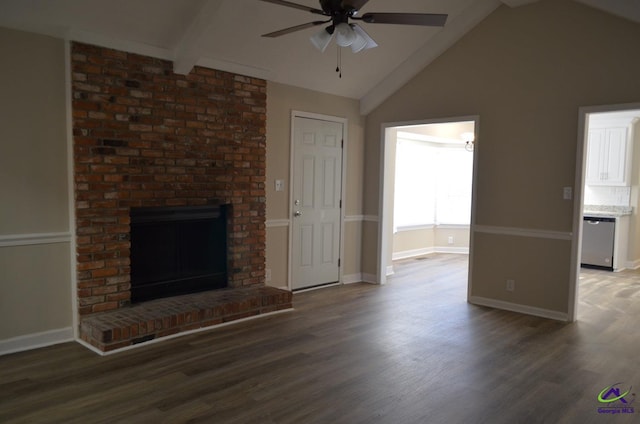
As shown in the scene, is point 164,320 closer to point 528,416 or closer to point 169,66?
point 169,66

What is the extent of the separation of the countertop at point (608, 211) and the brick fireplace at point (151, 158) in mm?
5602

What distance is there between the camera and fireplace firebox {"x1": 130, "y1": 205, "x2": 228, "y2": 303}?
4.46 metres

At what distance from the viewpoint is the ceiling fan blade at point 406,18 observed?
3.08m

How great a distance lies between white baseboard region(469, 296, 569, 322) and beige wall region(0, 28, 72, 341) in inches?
164

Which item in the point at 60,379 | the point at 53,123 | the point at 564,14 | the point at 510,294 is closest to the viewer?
the point at 60,379

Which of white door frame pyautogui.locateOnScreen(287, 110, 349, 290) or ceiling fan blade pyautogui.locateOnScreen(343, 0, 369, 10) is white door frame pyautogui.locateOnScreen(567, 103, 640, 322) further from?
ceiling fan blade pyautogui.locateOnScreen(343, 0, 369, 10)

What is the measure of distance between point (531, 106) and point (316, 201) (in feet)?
8.65

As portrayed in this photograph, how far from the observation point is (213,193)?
4922mm

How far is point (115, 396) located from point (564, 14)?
5.13 metres

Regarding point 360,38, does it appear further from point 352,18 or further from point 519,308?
point 519,308

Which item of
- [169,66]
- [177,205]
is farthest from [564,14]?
[177,205]

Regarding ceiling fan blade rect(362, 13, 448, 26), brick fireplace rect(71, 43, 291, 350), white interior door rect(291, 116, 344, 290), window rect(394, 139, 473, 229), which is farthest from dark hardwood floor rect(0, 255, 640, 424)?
window rect(394, 139, 473, 229)

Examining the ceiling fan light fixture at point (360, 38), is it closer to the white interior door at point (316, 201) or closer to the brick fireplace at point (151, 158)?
the brick fireplace at point (151, 158)

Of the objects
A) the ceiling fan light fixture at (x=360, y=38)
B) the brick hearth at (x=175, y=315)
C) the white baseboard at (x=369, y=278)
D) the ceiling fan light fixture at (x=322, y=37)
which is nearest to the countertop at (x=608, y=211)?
the white baseboard at (x=369, y=278)
